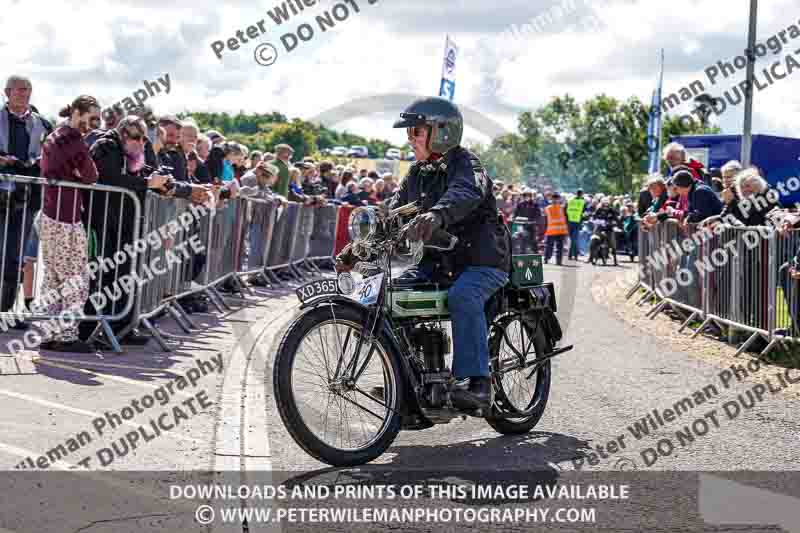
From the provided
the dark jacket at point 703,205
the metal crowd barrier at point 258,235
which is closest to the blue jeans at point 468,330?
the dark jacket at point 703,205

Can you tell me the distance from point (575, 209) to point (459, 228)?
27675 mm

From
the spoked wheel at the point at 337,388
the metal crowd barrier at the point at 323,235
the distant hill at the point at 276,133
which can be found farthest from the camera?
the distant hill at the point at 276,133

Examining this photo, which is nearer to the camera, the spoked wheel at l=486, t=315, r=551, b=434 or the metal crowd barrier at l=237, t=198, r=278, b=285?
the spoked wheel at l=486, t=315, r=551, b=434

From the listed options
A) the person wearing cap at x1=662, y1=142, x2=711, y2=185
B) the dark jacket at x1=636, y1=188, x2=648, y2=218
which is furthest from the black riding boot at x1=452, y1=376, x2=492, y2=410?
the dark jacket at x1=636, y1=188, x2=648, y2=218

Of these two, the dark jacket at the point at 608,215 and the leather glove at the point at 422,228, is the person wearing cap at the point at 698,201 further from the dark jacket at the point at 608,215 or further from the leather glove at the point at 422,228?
the dark jacket at the point at 608,215

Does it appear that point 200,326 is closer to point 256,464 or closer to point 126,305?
point 126,305

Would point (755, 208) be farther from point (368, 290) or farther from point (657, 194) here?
point (368, 290)

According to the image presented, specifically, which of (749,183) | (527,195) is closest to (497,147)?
(527,195)

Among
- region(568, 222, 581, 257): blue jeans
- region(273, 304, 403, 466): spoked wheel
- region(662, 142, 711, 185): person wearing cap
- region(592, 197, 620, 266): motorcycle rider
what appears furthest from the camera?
region(568, 222, 581, 257): blue jeans

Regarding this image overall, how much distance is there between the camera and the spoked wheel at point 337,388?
5.59 meters

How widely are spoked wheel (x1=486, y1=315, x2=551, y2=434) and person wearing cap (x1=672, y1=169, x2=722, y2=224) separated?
7042mm

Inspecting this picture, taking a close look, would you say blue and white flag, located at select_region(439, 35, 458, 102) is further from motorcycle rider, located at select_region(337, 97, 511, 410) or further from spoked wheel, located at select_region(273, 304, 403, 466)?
spoked wheel, located at select_region(273, 304, 403, 466)

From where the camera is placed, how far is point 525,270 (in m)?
6.98

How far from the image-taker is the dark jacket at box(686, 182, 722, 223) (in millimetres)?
13711
